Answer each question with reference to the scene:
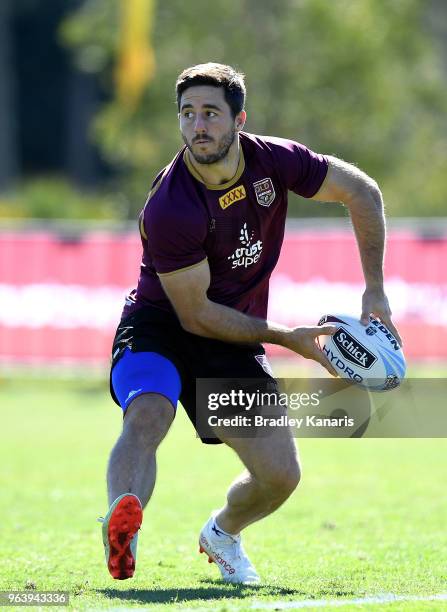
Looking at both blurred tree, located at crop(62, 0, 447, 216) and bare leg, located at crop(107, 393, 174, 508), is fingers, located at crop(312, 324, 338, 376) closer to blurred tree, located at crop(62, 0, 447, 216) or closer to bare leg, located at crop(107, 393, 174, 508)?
bare leg, located at crop(107, 393, 174, 508)

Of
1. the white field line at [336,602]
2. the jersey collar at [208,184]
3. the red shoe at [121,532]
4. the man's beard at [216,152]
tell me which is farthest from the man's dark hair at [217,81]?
the white field line at [336,602]

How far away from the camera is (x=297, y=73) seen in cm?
2812

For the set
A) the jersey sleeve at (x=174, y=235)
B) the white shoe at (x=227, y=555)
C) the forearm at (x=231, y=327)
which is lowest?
the white shoe at (x=227, y=555)

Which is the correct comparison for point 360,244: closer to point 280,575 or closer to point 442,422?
point 280,575

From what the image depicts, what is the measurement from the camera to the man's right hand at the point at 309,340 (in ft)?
23.2

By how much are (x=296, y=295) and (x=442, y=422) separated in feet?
15.3

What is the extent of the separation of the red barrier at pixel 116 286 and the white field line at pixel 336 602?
37.4ft

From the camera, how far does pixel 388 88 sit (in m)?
28.1

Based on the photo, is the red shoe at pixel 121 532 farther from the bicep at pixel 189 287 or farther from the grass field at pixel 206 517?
the bicep at pixel 189 287

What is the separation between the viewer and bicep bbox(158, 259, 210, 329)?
6906mm

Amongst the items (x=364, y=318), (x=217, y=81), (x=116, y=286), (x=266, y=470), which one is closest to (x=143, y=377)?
(x=266, y=470)

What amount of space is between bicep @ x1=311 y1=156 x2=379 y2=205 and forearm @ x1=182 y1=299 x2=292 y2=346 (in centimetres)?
92

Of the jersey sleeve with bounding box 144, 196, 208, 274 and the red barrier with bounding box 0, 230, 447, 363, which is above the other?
the jersey sleeve with bounding box 144, 196, 208, 274

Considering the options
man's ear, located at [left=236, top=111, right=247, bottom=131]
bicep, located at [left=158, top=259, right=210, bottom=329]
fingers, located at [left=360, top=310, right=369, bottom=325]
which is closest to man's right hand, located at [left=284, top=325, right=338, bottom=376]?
fingers, located at [left=360, top=310, right=369, bottom=325]
